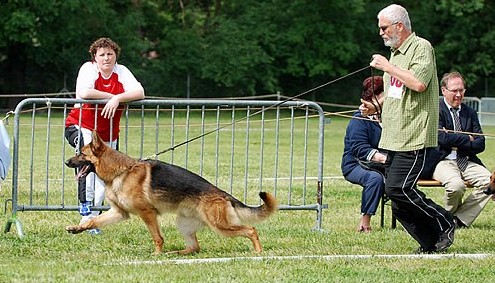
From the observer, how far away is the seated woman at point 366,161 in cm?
920

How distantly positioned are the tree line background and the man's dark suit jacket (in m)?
28.9

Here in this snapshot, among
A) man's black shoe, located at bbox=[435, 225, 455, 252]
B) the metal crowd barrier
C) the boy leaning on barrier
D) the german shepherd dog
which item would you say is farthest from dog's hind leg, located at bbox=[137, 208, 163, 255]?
man's black shoe, located at bbox=[435, 225, 455, 252]

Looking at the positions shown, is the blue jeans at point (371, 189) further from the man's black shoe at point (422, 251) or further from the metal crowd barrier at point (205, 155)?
the man's black shoe at point (422, 251)

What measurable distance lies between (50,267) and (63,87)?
3130 centimetres

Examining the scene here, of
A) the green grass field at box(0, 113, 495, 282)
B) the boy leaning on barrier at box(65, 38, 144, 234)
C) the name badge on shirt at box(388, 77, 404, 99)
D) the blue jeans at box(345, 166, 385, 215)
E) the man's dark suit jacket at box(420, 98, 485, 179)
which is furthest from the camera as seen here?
the man's dark suit jacket at box(420, 98, 485, 179)

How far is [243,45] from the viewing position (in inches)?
1606

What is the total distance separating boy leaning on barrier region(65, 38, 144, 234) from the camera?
8.49 meters

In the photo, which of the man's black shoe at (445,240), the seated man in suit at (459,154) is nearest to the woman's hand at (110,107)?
the man's black shoe at (445,240)

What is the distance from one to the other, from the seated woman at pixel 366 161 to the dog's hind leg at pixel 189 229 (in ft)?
6.57

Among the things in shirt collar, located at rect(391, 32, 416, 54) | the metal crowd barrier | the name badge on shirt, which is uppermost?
shirt collar, located at rect(391, 32, 416, 54)

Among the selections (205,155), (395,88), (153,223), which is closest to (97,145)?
(153,223)

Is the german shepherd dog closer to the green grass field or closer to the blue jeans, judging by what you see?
the green grass field

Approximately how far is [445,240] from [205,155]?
10.7 metres

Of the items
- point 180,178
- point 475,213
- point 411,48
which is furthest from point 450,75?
point 180,178
